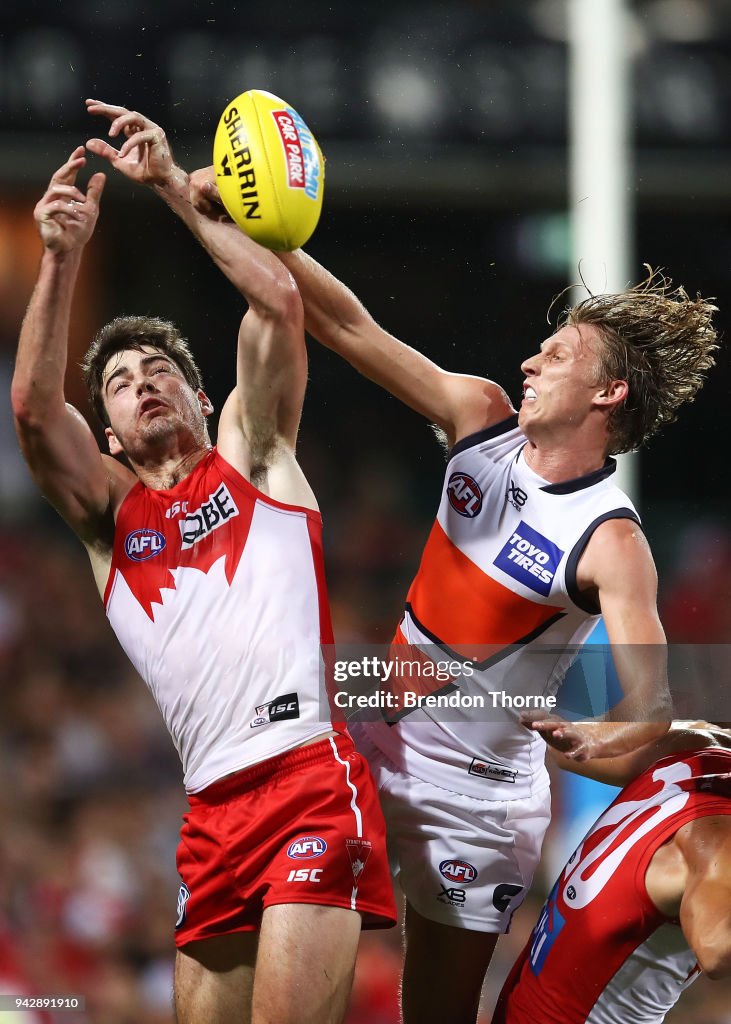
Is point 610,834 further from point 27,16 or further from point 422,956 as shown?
point 27,16

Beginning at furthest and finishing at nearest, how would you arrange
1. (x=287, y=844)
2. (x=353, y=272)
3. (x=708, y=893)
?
1. (x=353, y=272)
2. (x=287, y=844)
3. (x=708, y=893)

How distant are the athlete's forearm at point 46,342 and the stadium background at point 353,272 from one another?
0.56 metres

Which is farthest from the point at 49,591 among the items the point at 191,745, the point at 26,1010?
the point at 191,745

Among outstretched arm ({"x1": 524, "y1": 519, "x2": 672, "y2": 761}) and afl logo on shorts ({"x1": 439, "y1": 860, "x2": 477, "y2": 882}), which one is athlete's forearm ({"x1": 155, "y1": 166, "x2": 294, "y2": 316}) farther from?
afl logo on shorts ({"x1": 439, "y1": 860, "x2": 477, "y2": 882})

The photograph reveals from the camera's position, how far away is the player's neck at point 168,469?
3.02 m

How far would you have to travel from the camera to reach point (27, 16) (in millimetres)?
4184

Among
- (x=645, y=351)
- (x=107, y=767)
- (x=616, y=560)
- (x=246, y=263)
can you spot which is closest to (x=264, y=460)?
(x=246, y=263)

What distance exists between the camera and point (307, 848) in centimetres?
260

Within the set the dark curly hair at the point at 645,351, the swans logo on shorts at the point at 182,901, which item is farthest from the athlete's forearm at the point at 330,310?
the swans logo on shorts at the point at 182,901

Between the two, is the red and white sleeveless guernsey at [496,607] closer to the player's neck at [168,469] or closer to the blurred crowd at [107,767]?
the blurred crowd at [107,767]

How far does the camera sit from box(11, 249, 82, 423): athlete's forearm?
112 inches

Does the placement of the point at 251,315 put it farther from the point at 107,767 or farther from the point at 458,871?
the point at 107,767

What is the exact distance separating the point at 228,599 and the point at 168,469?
0.40 metres

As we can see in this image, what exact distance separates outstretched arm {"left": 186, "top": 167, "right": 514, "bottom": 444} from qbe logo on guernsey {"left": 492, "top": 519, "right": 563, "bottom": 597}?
312 mm
